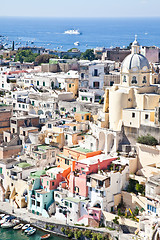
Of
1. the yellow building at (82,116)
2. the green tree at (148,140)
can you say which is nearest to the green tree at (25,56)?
the yellow building at (82,116)

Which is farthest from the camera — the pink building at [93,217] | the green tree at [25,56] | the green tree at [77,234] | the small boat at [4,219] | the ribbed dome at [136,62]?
the green tree at [25,56]

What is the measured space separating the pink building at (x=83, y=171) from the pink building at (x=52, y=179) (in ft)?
3.38

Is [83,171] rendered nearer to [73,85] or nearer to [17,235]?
[17,235]

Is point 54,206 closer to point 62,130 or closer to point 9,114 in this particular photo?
point 62,130

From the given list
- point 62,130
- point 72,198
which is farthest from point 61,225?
point 62,130

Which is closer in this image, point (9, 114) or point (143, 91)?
point (143, 91)

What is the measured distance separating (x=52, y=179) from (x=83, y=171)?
208 centimetres

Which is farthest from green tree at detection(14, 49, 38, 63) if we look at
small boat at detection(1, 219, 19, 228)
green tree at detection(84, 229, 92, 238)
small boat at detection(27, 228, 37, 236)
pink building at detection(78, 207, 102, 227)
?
green tree at detection(84, 229, 92, 238)

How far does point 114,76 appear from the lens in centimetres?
3666

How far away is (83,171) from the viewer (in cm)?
2595

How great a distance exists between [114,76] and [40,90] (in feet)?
20.8

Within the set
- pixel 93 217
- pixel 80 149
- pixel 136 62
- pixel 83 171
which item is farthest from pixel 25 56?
pixel 93 217

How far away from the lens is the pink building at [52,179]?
26891 millimetres

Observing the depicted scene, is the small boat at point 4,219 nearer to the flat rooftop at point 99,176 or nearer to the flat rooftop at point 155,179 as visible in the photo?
the flat rooftop at point 99,176
